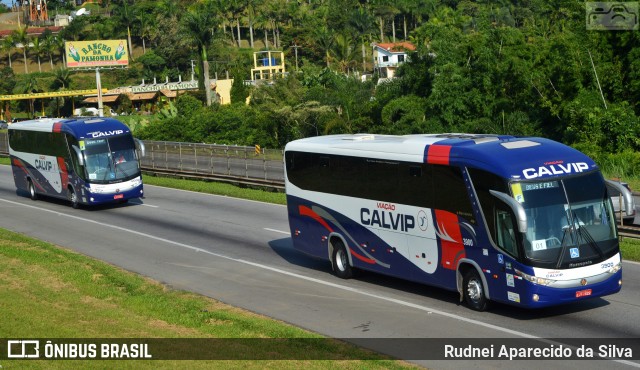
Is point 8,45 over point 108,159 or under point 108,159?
over

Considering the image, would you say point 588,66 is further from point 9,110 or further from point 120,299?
point 9,110

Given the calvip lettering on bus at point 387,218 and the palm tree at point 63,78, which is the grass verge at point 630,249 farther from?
the palm tree at point 63,78

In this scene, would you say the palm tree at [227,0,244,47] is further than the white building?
Yes

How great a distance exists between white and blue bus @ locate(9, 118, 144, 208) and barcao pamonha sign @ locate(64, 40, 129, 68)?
2356 inches

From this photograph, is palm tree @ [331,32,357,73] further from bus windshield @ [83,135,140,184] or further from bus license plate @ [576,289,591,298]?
bus license plate @ [576,289,591,298]

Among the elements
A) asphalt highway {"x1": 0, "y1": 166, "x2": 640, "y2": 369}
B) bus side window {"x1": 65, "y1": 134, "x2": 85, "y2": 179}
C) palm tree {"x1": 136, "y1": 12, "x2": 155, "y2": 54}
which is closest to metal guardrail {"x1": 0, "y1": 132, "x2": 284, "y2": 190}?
asphalt highway {"x1": 0, "y1": 166, "x2": 640, "y2": 369}

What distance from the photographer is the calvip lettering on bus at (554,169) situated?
15.8 metres

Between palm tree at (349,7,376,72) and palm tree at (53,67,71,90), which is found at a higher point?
palm tree at (349,7,376,72)

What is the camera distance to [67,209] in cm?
3697

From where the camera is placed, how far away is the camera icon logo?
50.8 m

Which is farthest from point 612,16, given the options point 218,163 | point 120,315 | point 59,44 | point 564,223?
point 59,44

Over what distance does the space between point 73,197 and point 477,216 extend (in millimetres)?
23789

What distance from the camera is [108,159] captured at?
3522 cm

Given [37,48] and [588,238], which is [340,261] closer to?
[588,238]
